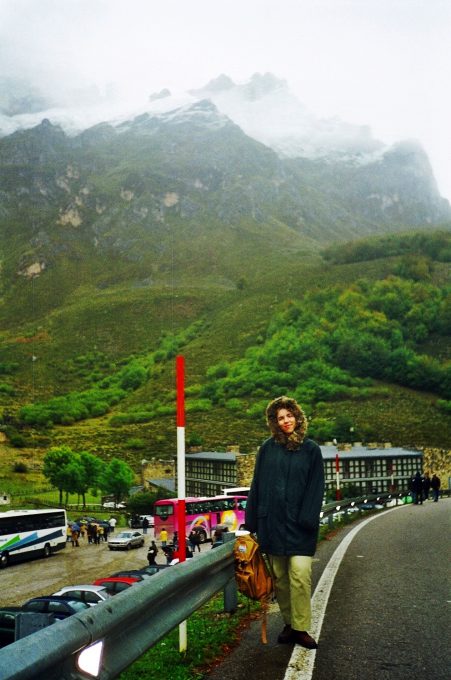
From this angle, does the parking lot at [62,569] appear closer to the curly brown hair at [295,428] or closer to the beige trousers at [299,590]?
the beige trousers at [299,590]

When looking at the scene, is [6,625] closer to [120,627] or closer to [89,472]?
[120,627]

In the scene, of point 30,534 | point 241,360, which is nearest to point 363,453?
point 30,534

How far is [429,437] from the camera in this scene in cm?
10156

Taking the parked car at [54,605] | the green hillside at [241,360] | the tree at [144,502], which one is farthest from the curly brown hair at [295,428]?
the green hillside at [241,360]

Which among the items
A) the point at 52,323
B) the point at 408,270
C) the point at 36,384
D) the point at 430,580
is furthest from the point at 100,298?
the point at 430,580

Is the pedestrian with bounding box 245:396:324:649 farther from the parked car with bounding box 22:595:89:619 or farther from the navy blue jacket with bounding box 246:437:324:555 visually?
the parked car with bounding box 22:595:89:619

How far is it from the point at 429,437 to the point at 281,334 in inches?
2215

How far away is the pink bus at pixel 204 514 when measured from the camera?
1927 inches

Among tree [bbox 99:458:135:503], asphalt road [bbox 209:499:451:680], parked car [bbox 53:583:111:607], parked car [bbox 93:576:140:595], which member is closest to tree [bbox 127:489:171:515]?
tree [bbox 99:458:135:503]

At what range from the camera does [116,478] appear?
92938 millimetres

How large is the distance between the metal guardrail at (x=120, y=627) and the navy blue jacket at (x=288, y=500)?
592mm

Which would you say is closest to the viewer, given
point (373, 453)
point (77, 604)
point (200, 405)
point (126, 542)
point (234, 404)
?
point (77, 604)

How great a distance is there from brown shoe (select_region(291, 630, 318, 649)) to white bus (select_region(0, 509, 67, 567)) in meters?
40.7

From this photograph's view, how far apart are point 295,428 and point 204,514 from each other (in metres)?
46.1
